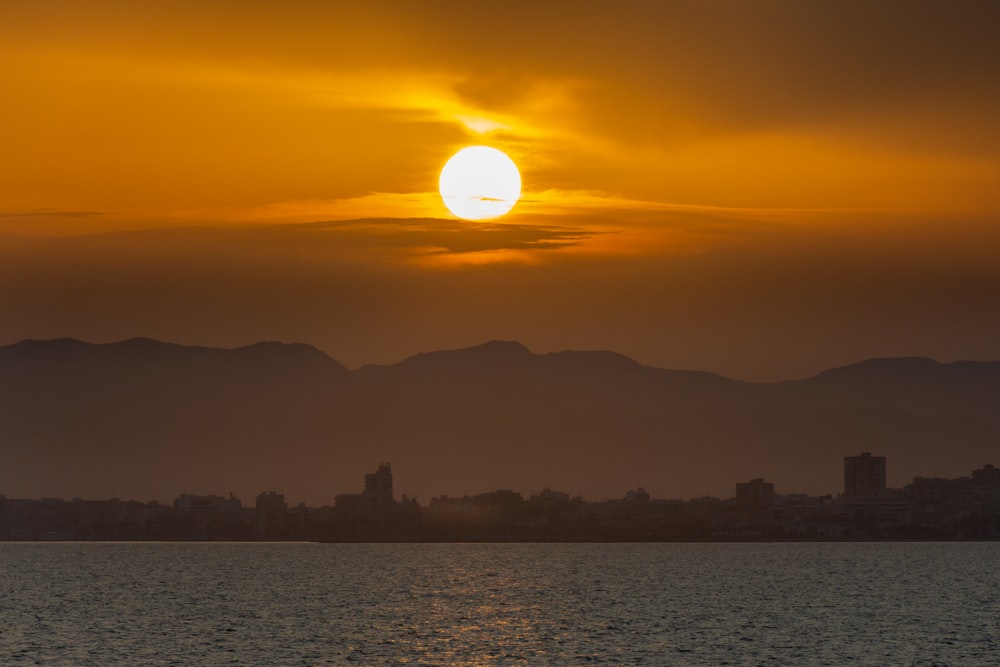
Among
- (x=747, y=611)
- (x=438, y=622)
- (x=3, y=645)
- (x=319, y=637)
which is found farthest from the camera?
(x=747, y=611)

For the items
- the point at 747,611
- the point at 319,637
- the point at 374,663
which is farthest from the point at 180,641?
the point at 747,611

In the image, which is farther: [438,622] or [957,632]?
[438,622]

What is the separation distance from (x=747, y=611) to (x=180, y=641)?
7525 centimetres

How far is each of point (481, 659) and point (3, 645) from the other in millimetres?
44939

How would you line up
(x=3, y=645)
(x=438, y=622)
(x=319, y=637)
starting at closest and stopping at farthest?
(x=3, y=645) → (x=319, y=637) → (x=438, y=622)

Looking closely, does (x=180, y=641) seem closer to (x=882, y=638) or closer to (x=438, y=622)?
(x=438, y=622)

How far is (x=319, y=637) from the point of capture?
497ft

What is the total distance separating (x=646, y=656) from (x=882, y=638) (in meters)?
31.3

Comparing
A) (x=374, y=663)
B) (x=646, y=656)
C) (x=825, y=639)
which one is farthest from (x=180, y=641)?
(x=825, y=639)

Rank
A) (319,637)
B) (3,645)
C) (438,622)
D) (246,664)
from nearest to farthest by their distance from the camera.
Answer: (246,664) → (3,645) → (319,637) → (438,622)

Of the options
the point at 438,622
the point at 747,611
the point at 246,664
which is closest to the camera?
the point at 246,664

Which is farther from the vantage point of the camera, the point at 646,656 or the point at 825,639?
the point at 825,639

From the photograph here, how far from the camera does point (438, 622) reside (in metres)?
172

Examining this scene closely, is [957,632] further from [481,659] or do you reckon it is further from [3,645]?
[3,645]
